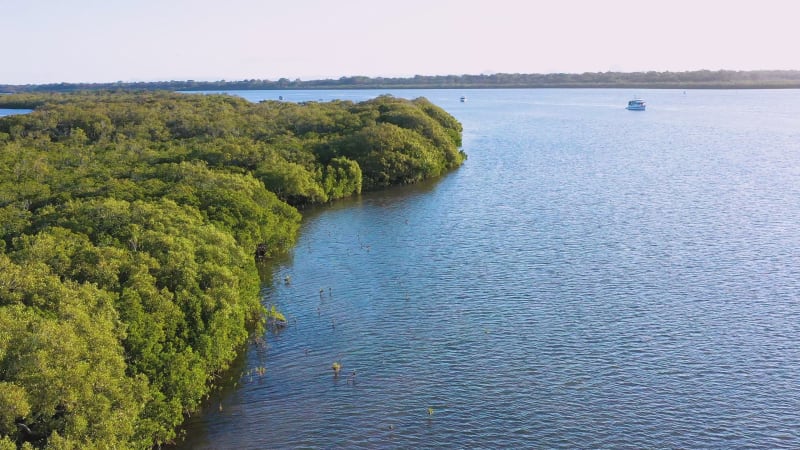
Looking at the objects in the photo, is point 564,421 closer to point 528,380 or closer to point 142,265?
point 528,380

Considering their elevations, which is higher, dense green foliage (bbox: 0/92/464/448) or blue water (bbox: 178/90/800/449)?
dense green foliage (bbox: 0/92/464/448)

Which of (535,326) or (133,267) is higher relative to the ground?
(133,267)

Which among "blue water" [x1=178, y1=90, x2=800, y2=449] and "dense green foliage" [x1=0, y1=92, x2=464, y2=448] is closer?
"dense green foliage" [x1=0, y1=92, x2=464, y2=448]

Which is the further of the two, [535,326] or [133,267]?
[535,326]

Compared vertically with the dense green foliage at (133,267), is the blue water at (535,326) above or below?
below

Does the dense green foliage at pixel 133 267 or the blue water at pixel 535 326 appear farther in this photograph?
the blue water at pixel 535 326
